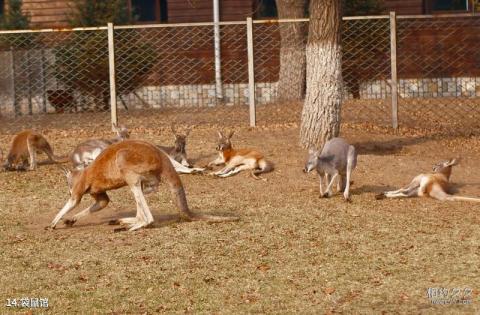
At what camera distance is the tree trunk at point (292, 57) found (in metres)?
23.0

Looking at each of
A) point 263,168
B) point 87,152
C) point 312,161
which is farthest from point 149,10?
point 312,161

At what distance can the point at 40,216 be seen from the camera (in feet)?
43.5

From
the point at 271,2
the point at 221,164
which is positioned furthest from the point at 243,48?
the point at 221,164

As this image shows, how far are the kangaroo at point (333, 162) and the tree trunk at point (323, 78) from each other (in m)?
2.77

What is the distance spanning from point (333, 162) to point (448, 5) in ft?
60.5

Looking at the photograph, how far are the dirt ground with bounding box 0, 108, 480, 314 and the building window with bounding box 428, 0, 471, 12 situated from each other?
1514 cm

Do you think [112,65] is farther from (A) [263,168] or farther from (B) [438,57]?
(B) [438,57]

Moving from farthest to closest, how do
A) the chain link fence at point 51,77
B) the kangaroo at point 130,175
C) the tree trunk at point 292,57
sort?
the chain link fence at point 51,77 → the tree trunk at point 292,57 → the kangaroo at point 130,175

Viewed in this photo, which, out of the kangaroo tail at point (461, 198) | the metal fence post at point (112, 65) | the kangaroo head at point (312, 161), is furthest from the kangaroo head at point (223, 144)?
the kangaroo tail at point (461, 198)

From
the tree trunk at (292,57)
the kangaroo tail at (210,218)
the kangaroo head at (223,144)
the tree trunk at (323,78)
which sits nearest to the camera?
the kangaroo tail at (210,218)

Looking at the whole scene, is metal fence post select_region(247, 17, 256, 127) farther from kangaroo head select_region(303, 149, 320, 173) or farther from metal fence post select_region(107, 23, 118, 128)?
kangaroo head select_region(303, 149, 320, 173)

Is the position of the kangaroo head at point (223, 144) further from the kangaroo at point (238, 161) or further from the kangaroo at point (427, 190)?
the kangaroo at point (427, 190)

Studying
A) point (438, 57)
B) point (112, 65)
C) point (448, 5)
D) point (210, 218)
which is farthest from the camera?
point (448, 5)

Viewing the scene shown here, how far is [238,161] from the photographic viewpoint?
15.8 m
